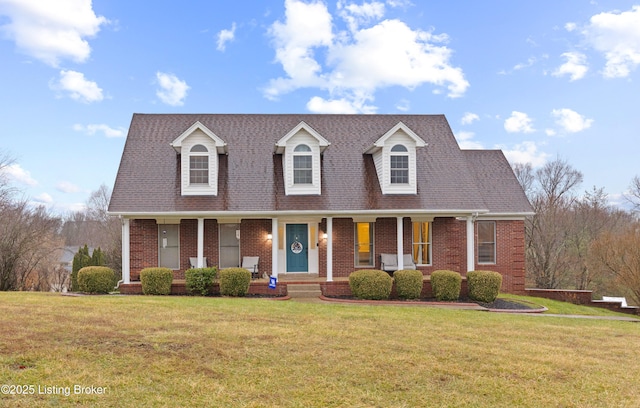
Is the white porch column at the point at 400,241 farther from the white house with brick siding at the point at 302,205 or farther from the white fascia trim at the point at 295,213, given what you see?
the white fascia trim at the point at 295,213

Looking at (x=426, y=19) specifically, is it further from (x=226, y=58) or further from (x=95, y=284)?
(x=95, y=284)

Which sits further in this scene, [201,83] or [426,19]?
[201,83]

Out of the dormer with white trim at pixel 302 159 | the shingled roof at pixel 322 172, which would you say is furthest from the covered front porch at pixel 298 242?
the dormer with white trim at pixel 302 159

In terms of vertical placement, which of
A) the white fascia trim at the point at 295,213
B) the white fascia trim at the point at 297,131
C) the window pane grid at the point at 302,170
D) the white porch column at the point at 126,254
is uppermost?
the white fascia trim at the point at 297,131

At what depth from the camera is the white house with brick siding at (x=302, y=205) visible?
16.8 metres

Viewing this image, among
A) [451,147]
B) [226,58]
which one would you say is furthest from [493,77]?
[226,58]

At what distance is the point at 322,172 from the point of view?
18375mm

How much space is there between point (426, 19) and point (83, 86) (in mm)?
15223

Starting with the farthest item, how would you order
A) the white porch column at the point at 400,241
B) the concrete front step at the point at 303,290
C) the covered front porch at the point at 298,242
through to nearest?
the covered front porch at the point at 298,242
the white porch column at the point at 400,241
the concrete front step at the point at 303,290

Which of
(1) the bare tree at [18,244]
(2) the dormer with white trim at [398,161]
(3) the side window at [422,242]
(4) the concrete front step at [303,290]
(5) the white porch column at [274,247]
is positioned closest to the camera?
(4) the concrete front step at [303,290]

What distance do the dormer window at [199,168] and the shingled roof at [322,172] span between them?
0.64 metres

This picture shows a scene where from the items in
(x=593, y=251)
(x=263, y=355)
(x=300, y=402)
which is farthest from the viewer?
(x=593, y=251)

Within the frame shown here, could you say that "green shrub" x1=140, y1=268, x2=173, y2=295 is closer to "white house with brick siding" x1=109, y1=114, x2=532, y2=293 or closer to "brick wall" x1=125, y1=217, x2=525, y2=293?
"white house with brick siding" x1=109, y1=114, x2=532, y2=293

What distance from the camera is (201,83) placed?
2109cm
